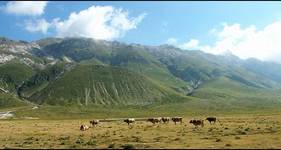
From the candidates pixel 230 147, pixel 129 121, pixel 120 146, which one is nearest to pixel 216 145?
pixel 230 147

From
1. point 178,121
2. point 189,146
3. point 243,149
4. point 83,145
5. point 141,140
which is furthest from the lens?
point 178,121

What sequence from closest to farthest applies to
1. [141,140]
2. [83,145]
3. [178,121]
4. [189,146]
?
[189,146], [83,145], [141,140], [178,121]

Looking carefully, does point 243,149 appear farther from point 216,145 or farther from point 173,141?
point 173,141

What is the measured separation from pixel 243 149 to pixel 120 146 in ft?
44.0

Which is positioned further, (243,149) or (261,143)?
(261,143)

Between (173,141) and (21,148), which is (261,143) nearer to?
(173,141)

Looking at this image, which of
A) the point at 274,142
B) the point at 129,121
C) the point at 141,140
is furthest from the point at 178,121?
the point at 274,142

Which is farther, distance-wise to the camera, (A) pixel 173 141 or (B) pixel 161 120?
(B) pixel 161 120

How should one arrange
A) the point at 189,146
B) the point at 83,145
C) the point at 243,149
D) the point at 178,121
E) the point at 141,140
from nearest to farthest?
the point at 243,149, the point at 189,146, the point at 83,145, the point at 141,140, the point at 178,121

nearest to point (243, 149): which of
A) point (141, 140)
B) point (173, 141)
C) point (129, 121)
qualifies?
point (173, 141)

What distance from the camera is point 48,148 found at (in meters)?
44.9

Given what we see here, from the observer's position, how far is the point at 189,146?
43.5 m

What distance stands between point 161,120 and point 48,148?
54.7m

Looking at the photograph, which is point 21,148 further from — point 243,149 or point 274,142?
point 274,142
